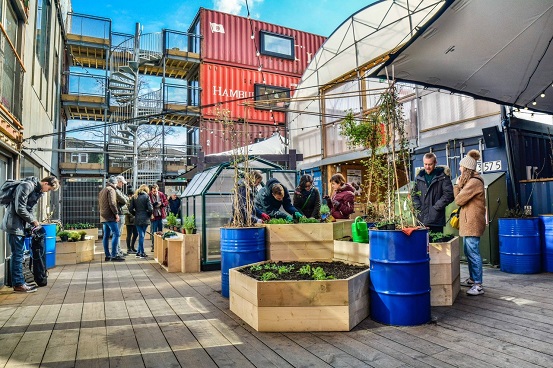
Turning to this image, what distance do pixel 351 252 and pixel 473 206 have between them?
5.81 ft

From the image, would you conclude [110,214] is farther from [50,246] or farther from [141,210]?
[50,246]

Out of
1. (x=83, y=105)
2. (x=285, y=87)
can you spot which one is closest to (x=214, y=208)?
(x=83, y=105)

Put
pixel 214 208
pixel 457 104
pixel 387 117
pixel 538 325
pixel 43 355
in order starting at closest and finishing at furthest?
pixel 43 355 → pixel 538 325 → pixel 387 117 → pixel 214 208 → pixel 457 104

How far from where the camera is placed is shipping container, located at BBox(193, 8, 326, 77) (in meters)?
19.5

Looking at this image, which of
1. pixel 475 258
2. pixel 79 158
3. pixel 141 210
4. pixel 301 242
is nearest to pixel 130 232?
pixel 141 210

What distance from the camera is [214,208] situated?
717cm

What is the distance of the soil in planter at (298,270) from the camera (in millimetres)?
3873

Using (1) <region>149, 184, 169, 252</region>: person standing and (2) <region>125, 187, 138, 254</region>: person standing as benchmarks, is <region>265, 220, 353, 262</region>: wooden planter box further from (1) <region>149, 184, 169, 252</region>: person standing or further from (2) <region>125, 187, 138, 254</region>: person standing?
(2) <region>125, 187, 138, 254</region>: person standing

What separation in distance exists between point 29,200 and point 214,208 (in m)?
2.97

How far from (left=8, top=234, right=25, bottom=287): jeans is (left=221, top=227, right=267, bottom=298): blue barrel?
310 cm

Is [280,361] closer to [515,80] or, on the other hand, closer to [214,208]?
[214,208]

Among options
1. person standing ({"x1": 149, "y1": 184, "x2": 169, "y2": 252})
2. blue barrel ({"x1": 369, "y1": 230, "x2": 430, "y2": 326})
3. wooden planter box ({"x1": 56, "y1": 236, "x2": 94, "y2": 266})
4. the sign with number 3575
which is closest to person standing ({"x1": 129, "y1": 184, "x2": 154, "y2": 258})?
person standing ({"x1": 149, "y1": 184, "x2": 169, "y2": 252})

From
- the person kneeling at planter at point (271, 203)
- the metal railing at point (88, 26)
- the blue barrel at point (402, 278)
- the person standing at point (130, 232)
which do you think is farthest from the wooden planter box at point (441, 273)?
the metal railing at point (88, 26)

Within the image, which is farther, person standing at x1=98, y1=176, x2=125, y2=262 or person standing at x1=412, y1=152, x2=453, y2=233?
person standing at x1=98, y1=176, x2=125, y2=262
